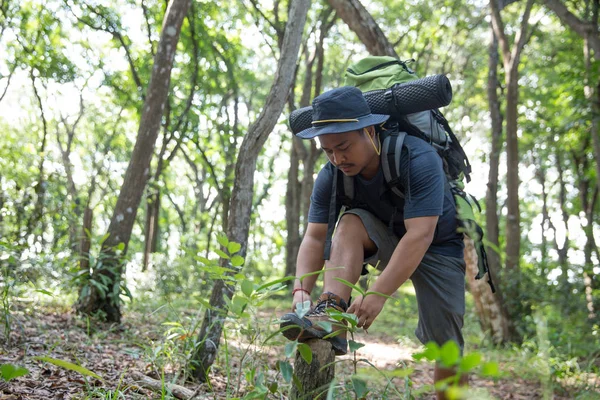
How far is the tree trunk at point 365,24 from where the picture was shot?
680cm

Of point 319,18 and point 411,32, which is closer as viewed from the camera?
point 319,18

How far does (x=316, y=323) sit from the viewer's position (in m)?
2.44

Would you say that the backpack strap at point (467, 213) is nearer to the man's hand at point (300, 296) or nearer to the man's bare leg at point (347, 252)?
the man's bare leg at point (347, 252)

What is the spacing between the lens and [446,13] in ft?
48.3

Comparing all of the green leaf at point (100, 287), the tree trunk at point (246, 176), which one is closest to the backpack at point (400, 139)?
the tree trunk at point (246, 176)

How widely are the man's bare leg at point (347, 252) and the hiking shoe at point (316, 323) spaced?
89 millimetres

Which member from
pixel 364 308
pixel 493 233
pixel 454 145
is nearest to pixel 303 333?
pixel 364 308

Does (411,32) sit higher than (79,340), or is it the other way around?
(411,32)

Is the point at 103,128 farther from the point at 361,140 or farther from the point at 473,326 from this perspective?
the point at 361,140

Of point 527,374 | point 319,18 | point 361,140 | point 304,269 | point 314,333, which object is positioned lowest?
point 527,374

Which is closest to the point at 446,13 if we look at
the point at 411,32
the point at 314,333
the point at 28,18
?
the point at 411,32

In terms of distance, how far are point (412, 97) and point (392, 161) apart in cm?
44

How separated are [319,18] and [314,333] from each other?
39.9ft

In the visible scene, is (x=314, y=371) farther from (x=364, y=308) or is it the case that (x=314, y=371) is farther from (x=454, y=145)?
(x=454, y=145)
